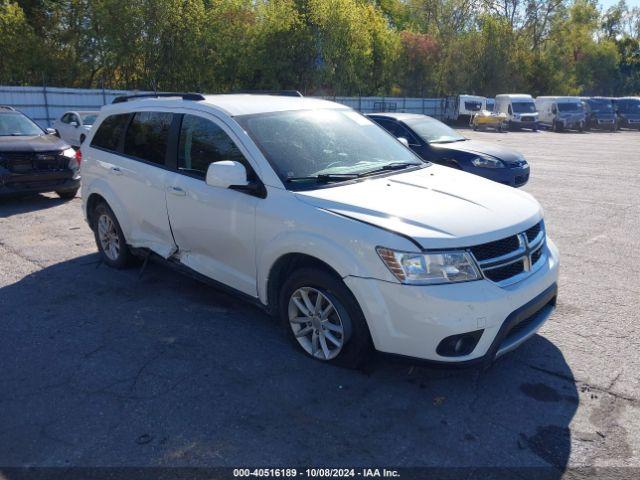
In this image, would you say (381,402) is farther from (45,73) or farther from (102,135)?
(45,73)

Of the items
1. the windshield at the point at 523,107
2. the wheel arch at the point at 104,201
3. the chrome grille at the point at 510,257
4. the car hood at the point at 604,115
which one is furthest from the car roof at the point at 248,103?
the car hood at the point at 604,115

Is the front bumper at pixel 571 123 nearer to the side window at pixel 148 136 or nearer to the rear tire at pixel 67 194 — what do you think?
the rear tire at pixel 67 194

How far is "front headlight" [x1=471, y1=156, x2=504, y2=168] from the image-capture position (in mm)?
9445

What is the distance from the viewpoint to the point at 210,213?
442 cm

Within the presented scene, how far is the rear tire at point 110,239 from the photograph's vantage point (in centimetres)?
577

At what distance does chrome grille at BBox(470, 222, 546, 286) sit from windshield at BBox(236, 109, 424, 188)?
121 cm

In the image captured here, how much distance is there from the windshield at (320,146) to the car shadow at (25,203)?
6145 millimetres

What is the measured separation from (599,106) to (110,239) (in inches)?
1519

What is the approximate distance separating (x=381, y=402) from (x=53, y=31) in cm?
2670

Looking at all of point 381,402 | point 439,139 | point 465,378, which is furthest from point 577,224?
point 381,402

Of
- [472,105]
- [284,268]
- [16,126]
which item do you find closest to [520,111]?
[472,105]

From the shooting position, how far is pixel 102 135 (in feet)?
19.6

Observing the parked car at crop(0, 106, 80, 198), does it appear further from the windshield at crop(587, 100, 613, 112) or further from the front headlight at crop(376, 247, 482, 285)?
the windshield at crop(587, 100, 613, 112)

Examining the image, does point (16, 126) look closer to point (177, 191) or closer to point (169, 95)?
point (169, 95)
